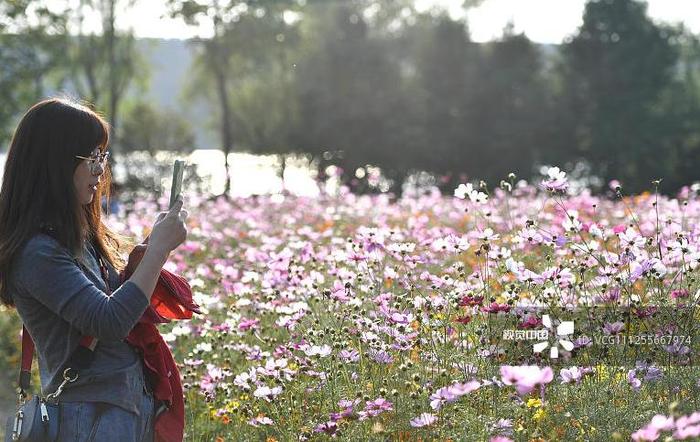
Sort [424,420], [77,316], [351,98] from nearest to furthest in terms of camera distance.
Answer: [77,316] → [424,420] → [351,98]

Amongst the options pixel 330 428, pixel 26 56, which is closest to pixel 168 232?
pixel 330 428

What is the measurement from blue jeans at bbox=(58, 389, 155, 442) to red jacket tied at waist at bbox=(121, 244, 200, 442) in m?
0.15

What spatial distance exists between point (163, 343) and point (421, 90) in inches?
1117

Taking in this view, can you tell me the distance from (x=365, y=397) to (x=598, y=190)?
2580 centimetres

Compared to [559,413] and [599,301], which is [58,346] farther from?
[599,301]

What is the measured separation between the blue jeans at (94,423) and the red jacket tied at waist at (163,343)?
5.8 inches

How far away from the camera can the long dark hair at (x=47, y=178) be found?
2635 millimetres

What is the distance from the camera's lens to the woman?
8.42ft

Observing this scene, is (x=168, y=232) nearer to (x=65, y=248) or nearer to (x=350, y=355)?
(x=65, y=248)

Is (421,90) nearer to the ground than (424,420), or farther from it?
farther from it

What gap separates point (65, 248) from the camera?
2.62m

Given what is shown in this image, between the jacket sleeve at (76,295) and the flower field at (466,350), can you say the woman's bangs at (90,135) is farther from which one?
the flower field at (466,350)

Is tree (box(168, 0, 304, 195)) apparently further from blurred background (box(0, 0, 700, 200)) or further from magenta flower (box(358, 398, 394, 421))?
magenta flower (box(358, 398, 394, 421))

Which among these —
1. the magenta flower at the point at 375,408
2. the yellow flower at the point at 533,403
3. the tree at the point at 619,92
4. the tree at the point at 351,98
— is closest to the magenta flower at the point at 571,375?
the yellow flower at the point at 533,403
